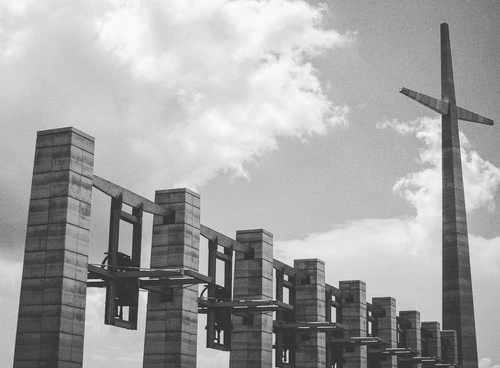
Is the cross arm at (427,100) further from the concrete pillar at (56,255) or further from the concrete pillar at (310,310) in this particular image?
the concrete pillar at (56,255)

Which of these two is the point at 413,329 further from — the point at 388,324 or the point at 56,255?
the point at 56,255

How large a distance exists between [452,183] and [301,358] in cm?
3940

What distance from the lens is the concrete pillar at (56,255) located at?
3000 centimetres

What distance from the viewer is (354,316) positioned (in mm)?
62094

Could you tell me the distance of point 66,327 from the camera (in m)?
30.2

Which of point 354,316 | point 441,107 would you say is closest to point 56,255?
point 354,316

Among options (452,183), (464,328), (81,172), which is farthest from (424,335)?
(81,172)

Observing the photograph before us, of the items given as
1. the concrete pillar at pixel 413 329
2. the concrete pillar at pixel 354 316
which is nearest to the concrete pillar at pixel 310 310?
the concrete pillar at pixel 354 316

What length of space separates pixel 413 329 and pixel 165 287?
3984 centimetres

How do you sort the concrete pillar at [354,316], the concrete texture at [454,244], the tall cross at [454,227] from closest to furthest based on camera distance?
the concrete pillar at [354,316], the concrete texture at [454,244], the tall cross at [454,227]

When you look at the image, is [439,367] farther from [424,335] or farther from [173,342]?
[173,342]

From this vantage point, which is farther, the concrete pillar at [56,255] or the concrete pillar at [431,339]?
the concrete pillar at [431,339]

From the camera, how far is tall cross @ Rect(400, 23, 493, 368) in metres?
84.9

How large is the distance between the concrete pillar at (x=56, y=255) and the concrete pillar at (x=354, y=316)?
3452 centimetres
